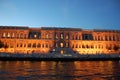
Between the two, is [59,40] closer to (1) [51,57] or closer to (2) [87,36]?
(2) [87,36]

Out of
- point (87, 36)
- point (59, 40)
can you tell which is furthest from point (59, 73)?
point (87, 36)

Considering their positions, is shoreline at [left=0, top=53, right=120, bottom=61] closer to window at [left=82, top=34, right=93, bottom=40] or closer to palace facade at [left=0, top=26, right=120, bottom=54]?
palace facade at [left=0, top=26, right=120, bottom=54]

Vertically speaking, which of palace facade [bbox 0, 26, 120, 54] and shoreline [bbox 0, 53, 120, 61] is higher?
palace facade [bbox 0, 26, 120, 54]

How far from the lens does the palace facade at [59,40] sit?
293ft

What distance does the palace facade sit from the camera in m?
89.2

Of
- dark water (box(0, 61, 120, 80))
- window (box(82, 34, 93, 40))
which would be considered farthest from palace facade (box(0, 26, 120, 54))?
dark water (box(0, 61, 120, 80))

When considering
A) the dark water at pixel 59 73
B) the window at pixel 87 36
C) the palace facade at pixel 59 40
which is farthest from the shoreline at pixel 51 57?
the window at pixel 87 36

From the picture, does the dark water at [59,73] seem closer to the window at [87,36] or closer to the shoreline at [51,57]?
the shoreline at [51,57]

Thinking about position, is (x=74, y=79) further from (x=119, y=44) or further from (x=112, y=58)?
(x=119, y=44)

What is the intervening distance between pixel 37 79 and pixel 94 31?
7534cm

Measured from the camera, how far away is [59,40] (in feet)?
300

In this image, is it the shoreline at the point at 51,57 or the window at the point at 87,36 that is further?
the window at the point at 87,36

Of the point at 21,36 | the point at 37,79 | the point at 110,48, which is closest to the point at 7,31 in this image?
the point at 21,36

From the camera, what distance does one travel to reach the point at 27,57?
60.1 metres
